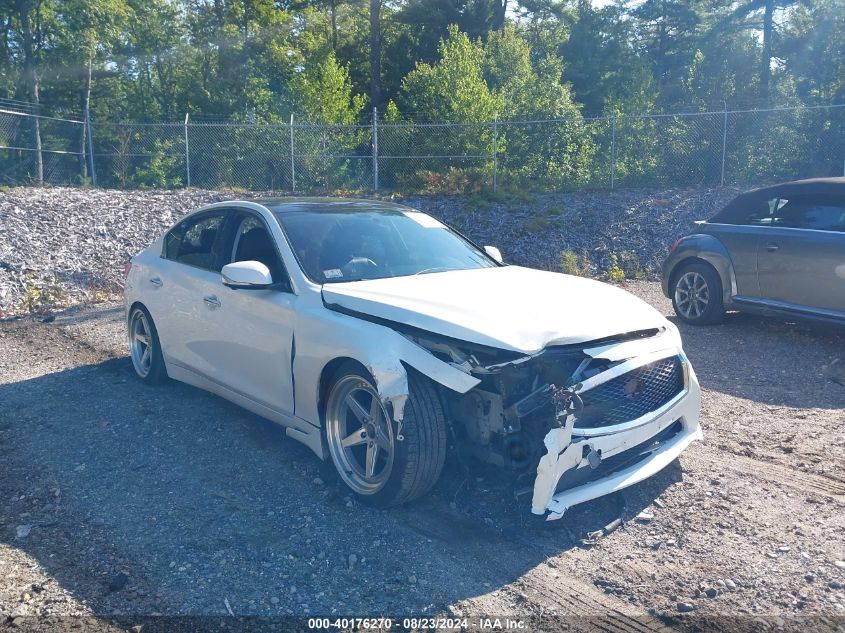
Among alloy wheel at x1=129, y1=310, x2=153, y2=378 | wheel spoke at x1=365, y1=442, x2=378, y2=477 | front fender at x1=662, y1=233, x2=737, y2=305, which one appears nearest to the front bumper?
wheel spoke at x1=365, y1=442, x2=378, y2=477

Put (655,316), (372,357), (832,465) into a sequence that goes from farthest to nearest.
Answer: (832,465) → (655,316) → (372,357)

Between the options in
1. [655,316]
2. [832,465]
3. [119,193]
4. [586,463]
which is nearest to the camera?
[586,463]

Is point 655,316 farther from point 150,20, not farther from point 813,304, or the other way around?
point 150,20

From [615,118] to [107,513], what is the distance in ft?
54.3

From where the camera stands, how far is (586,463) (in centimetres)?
391

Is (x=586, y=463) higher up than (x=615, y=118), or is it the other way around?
(x=615, y=118)

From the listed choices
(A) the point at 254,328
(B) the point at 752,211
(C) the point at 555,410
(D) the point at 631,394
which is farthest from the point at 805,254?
(A) the point at 254,328

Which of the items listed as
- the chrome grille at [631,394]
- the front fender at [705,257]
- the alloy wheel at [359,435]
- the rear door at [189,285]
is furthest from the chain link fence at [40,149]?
the chrome grille at [631,394]

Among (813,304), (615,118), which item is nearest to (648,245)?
(615,118)

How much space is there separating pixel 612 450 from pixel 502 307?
0.96 m

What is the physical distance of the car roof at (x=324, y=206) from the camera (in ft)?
18.7

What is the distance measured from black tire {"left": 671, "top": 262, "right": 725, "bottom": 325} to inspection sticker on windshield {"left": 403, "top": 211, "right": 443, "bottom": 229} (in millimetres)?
4311

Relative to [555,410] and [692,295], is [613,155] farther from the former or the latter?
Answer: [555,410]

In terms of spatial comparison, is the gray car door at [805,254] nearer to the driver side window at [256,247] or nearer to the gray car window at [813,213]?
the gray car window at [813,213]
